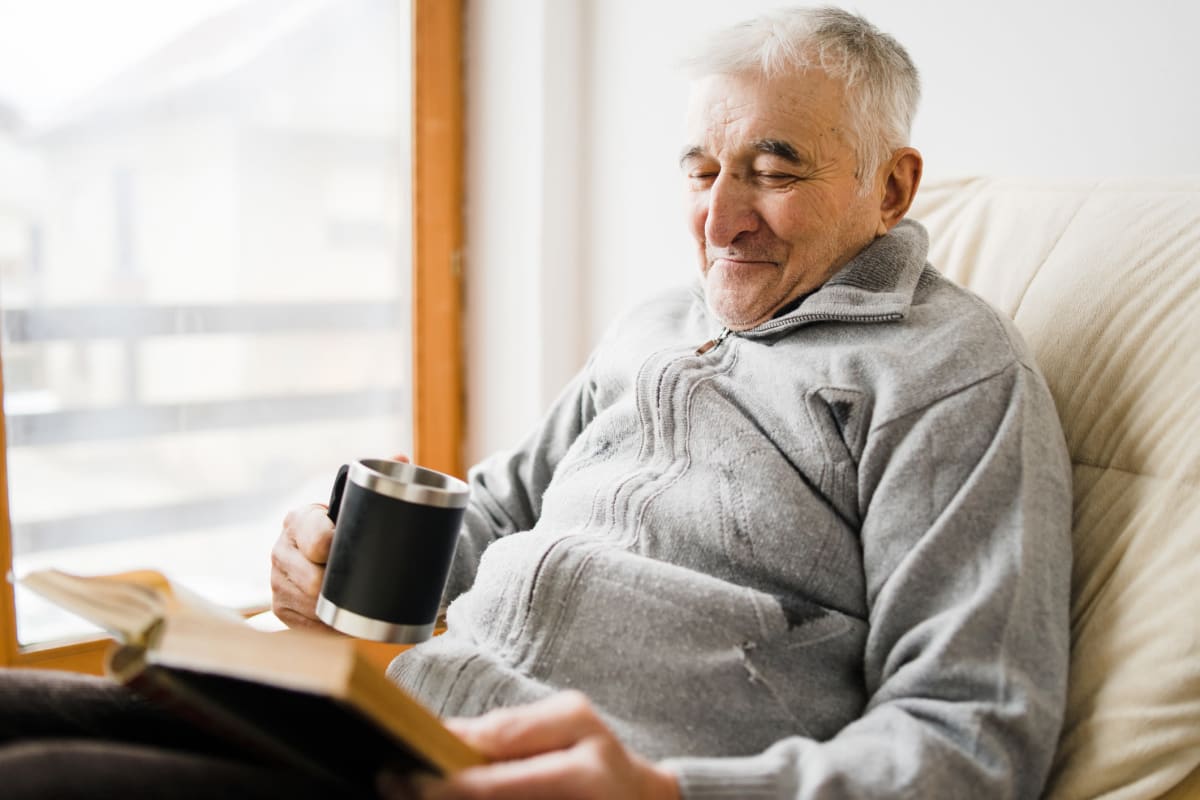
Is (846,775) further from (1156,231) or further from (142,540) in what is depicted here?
(142,540)

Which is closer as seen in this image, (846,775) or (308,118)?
(846,775)

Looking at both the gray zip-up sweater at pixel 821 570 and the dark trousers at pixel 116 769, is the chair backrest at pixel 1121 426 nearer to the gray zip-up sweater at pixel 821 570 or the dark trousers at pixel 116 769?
the gray zip-up sweater at pixel 821 570

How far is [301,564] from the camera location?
1.12m

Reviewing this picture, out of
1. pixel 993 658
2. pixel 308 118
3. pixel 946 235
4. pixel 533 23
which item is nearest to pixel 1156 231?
pixel 946 235

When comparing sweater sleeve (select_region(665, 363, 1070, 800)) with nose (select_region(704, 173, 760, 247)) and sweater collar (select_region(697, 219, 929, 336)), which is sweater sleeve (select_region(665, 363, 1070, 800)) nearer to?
sweater collar (select_region(697, 219, 929, 336))

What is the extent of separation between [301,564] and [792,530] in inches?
20.7

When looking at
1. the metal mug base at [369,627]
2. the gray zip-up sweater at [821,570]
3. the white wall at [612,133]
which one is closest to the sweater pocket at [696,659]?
the gray zip-up sweater at [821,570]

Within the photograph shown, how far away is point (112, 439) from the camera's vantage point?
75.0 inches

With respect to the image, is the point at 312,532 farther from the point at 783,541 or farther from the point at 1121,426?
the point at 1121,426

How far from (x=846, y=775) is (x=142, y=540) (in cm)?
158

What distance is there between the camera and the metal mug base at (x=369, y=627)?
95 cm

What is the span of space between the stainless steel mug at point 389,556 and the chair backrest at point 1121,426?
0.57 metres

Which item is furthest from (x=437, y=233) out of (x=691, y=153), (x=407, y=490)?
(x=407, y=490)

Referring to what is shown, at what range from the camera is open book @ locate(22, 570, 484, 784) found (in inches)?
24.9
